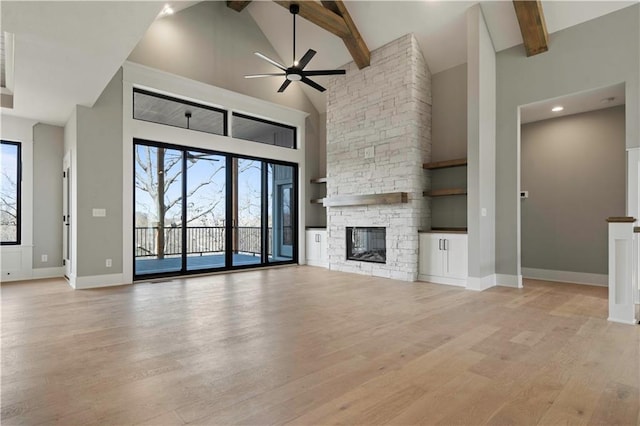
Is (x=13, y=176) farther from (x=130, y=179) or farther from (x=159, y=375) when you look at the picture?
(x=159, y=375)

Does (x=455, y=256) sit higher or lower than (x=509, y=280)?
higher

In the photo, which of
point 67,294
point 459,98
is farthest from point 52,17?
point 459,98

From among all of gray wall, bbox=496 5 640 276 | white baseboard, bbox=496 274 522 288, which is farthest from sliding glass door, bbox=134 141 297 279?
gray wall, bbox=496 5 640 276

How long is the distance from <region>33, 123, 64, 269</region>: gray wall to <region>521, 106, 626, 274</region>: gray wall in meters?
8.58

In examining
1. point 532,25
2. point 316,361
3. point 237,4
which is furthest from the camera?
point 237,4

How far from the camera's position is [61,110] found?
218 inches

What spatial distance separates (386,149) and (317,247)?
2837 mm

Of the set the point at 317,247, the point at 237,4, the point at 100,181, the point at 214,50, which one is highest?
the point at 237,4

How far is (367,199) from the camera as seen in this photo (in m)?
6.36

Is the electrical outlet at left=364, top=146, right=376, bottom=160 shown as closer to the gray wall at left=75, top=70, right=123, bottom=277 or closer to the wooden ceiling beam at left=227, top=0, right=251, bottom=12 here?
the wooden ceiling beam at left=227, top=0, right=251, bottom=12

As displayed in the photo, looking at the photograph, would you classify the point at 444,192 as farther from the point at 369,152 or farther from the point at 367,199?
the point at 369,152

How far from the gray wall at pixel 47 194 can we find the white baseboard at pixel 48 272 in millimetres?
58

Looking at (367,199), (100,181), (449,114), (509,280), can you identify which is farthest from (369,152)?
(100,181)

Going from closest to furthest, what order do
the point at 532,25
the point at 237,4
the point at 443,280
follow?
the point at 532,25
the point at 443,280
the point at 237,4
